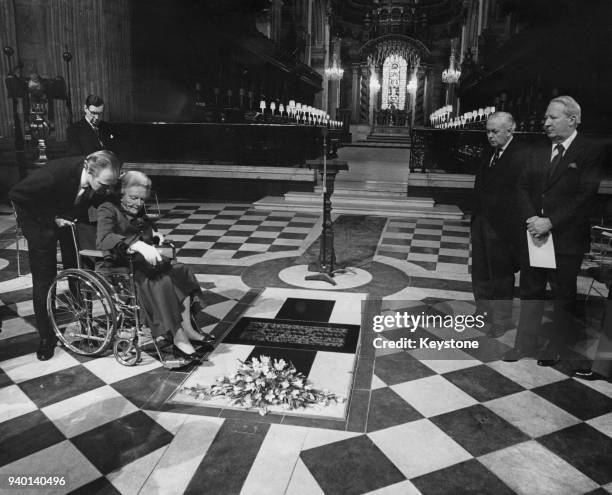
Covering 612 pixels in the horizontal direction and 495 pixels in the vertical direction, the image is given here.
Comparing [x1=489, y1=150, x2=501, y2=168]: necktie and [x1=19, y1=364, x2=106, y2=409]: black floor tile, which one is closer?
[x1=19, y1=364, x2=106, y2=409]: black floor tile

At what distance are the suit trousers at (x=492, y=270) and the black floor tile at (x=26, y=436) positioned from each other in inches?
117

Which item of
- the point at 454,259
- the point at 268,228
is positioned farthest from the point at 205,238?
the point at 454,259

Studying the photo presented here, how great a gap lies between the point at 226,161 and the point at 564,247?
25.1 feet

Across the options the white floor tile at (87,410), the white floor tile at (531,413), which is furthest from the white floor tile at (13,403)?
the white floor tile at (531,413)

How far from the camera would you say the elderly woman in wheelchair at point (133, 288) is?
3.09 meters

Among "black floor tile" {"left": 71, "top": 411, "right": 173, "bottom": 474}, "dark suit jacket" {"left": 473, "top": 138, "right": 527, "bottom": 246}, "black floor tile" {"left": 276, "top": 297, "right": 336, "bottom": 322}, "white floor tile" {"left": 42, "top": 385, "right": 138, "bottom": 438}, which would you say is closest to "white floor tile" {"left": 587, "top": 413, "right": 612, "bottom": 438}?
"dark suit jacket" {"left": 473, "top": 138, "right": 527, "bottom": 246}

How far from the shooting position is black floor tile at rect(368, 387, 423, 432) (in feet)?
8.93

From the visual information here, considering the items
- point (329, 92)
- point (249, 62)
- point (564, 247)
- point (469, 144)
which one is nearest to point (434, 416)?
point (564, 247)

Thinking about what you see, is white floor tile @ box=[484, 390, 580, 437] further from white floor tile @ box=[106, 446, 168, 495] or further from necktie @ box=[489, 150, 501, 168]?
white floor tile @ box=[106, 446, 168, 495]

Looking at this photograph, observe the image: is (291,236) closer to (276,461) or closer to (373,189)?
(373,189)

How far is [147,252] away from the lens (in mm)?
2947

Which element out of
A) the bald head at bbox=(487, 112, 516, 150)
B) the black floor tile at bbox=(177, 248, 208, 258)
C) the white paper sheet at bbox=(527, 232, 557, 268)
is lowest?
the black floor tile at bbox=(177, 248, 208, 258)

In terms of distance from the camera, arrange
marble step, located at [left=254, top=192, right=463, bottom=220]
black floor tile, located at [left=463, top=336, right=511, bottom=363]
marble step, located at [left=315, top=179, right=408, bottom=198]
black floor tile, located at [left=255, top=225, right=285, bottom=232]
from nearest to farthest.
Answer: black floor tile, located at [left=463, top=336, right=511, bottom=363], black floor tile, located at [left=255, top=225, right=285, bottom=232], marble step, located at [left=254, top=192, right=463, bottom=220], marble step, located at [left=315, top=179, right=408, bottom=198]

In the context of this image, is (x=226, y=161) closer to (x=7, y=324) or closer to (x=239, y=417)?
(x=7, y=324)
